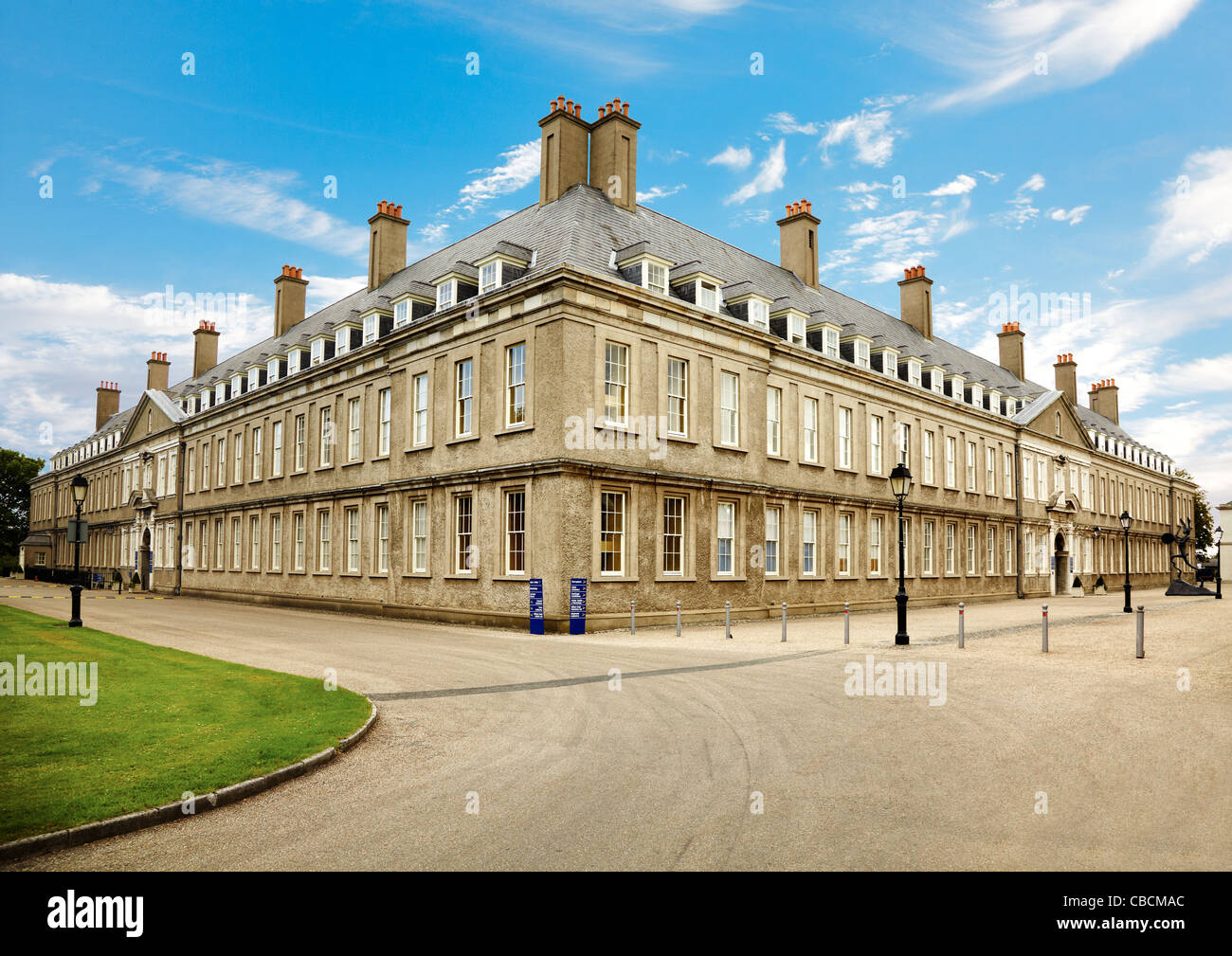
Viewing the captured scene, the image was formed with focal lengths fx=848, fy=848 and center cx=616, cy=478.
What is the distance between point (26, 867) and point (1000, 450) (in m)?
51.4

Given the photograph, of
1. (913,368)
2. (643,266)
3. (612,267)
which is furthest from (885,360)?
(612,267)

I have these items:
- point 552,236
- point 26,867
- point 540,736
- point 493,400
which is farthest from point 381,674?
point 552,236

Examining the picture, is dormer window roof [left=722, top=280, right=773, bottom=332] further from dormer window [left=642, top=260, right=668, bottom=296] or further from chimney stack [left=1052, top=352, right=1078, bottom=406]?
chimney stack [left=1052, top=352, right=1078, bottom=406]

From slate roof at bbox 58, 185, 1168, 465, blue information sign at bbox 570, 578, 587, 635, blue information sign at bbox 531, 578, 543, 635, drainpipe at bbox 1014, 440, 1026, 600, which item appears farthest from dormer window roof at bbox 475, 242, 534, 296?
drainpipe at bbox 1014, 440, 1026, 600

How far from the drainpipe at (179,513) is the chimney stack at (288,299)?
405 inches

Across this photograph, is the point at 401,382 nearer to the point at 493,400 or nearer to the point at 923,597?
the point at 493,400

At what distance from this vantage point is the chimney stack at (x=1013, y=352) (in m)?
59.8

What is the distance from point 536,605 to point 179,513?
37.3 metres

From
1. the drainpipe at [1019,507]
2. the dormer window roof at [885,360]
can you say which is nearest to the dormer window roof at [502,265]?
the dormer window roof at [885,360]

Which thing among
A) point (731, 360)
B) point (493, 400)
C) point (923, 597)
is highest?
point (731, 360)

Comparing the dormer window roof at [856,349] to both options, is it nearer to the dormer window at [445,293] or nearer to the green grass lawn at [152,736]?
the dormer window at [445,293]

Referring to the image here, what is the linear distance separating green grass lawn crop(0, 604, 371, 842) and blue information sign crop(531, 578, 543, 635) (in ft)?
33.1

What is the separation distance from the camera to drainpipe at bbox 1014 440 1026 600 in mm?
49987

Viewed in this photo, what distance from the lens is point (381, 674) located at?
46.4 ft
